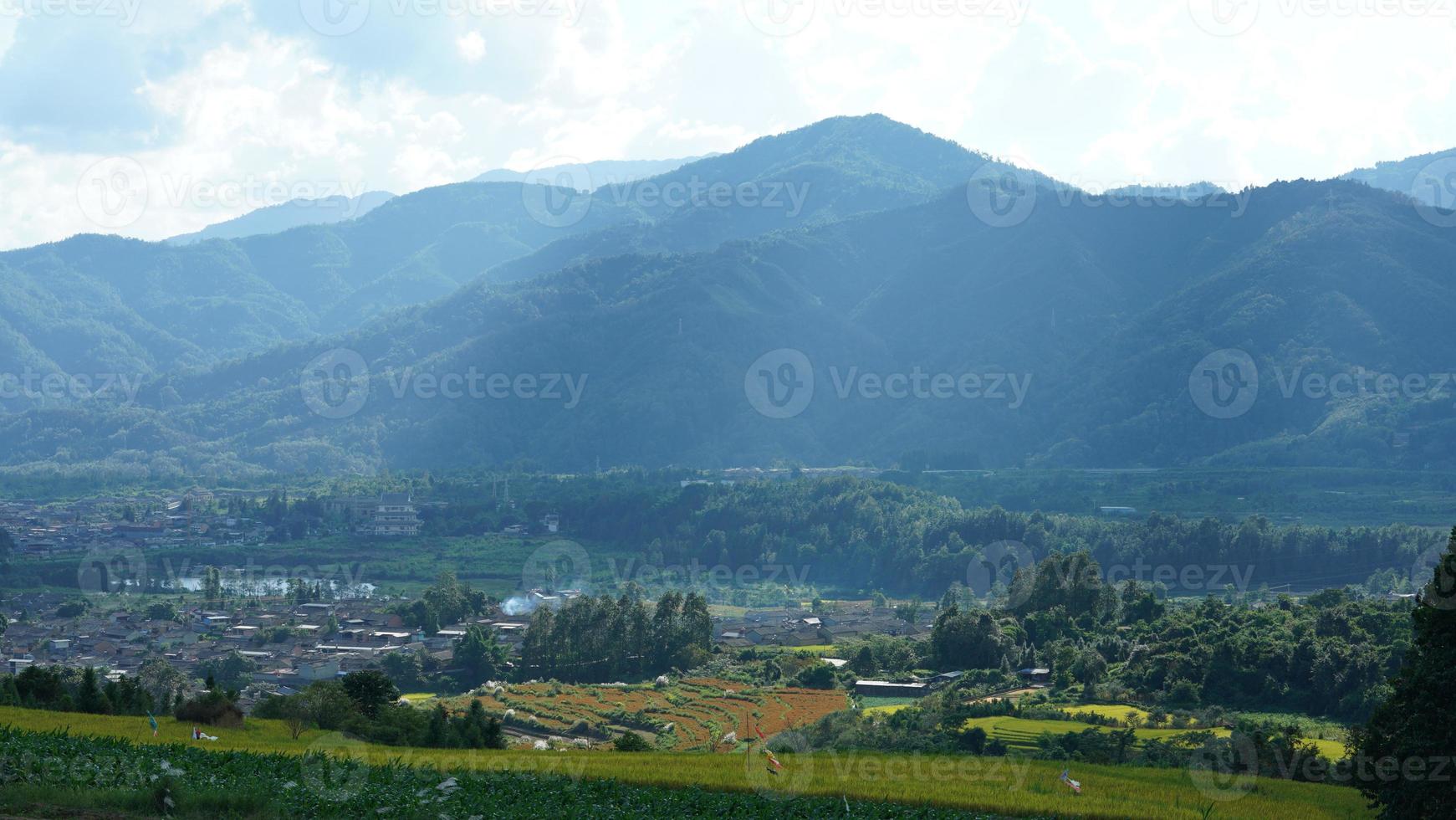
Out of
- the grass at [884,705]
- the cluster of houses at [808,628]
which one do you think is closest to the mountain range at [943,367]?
the cluster of houses at [808,628]

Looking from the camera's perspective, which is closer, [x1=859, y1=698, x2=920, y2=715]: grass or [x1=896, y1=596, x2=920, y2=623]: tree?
[x1=859, y1=698, x2=920, y2=715]: grass

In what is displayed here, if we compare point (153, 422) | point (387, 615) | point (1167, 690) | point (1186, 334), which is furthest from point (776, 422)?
point (1167, 690)

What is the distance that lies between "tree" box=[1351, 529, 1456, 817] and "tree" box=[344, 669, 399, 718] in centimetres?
2177

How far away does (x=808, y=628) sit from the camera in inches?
2662

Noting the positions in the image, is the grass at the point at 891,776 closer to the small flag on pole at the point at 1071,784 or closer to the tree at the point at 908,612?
the small flag on pole at the point at 1071,784

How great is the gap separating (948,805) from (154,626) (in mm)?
57768

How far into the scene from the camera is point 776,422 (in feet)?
531

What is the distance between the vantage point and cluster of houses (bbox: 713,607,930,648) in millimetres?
63531

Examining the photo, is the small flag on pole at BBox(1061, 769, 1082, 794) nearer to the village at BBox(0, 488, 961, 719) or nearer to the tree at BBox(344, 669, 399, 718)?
the tree at BBox(344, 669, 399, 718)

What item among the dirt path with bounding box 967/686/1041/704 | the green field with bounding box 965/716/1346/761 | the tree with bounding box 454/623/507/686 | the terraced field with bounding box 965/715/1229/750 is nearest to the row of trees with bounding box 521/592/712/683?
the tree with bounding box 454/623/507/686

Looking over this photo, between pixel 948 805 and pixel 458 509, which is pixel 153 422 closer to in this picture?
pixel 458 509

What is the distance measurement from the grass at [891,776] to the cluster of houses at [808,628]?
113 ft

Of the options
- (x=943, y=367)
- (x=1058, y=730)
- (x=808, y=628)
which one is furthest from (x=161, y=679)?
(x=943, y=367)

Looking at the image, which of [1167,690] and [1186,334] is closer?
[1167,690]
